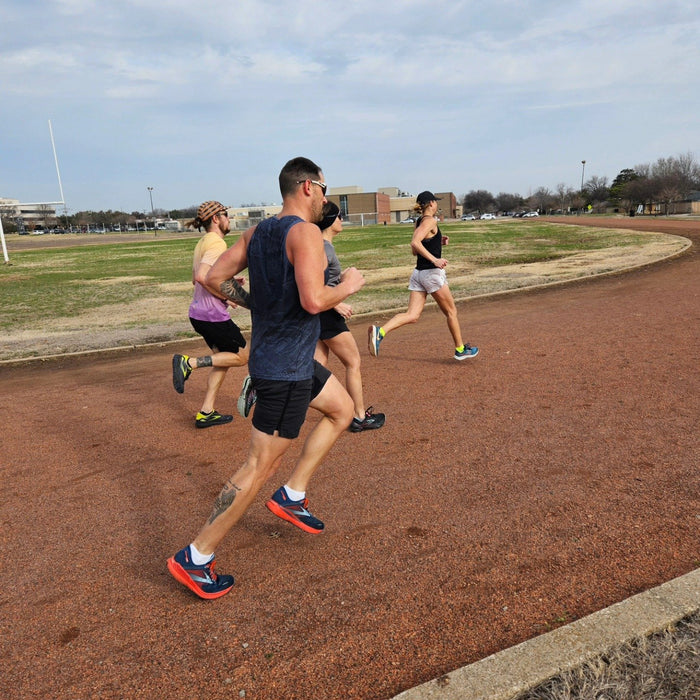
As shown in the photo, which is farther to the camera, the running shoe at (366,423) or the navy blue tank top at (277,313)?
the running shoe at (366,423)

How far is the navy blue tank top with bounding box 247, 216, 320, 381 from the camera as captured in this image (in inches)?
107

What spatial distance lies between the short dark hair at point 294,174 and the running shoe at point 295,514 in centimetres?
171

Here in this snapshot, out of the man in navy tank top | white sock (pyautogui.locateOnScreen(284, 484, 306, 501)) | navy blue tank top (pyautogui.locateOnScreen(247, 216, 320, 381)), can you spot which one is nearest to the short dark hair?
the man in navy tank top

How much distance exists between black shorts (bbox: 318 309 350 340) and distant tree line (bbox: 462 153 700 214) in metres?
73.8

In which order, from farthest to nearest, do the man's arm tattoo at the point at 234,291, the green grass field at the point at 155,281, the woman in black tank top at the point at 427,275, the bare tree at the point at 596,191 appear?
1. the bare tree at the point at 596,191
2. the green grass field at the point at 155,281
3. the woman in black tank top at the point at 427,275
4. the man's arm tattoo at the point at 234,291

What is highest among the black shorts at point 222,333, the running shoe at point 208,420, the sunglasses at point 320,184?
the sunglasses at point 320,184

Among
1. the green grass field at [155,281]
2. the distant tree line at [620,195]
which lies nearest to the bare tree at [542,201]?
the distant tree line at [620,195]

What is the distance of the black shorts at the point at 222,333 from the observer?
17.2 ft

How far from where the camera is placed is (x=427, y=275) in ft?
22.1

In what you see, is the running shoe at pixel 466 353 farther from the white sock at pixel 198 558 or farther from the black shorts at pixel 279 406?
the white sock at pixel 198 558

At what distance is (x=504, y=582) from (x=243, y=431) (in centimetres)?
306

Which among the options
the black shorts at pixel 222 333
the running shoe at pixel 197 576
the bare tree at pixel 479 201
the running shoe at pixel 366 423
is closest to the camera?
the running shoe at pixel 197 576

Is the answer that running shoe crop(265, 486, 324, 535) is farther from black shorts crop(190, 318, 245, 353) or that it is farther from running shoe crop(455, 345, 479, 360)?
running shoe crop(455, 345, 479, 360)

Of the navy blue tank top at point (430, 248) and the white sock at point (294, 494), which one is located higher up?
the navy blue tank top at point (430, 248)
